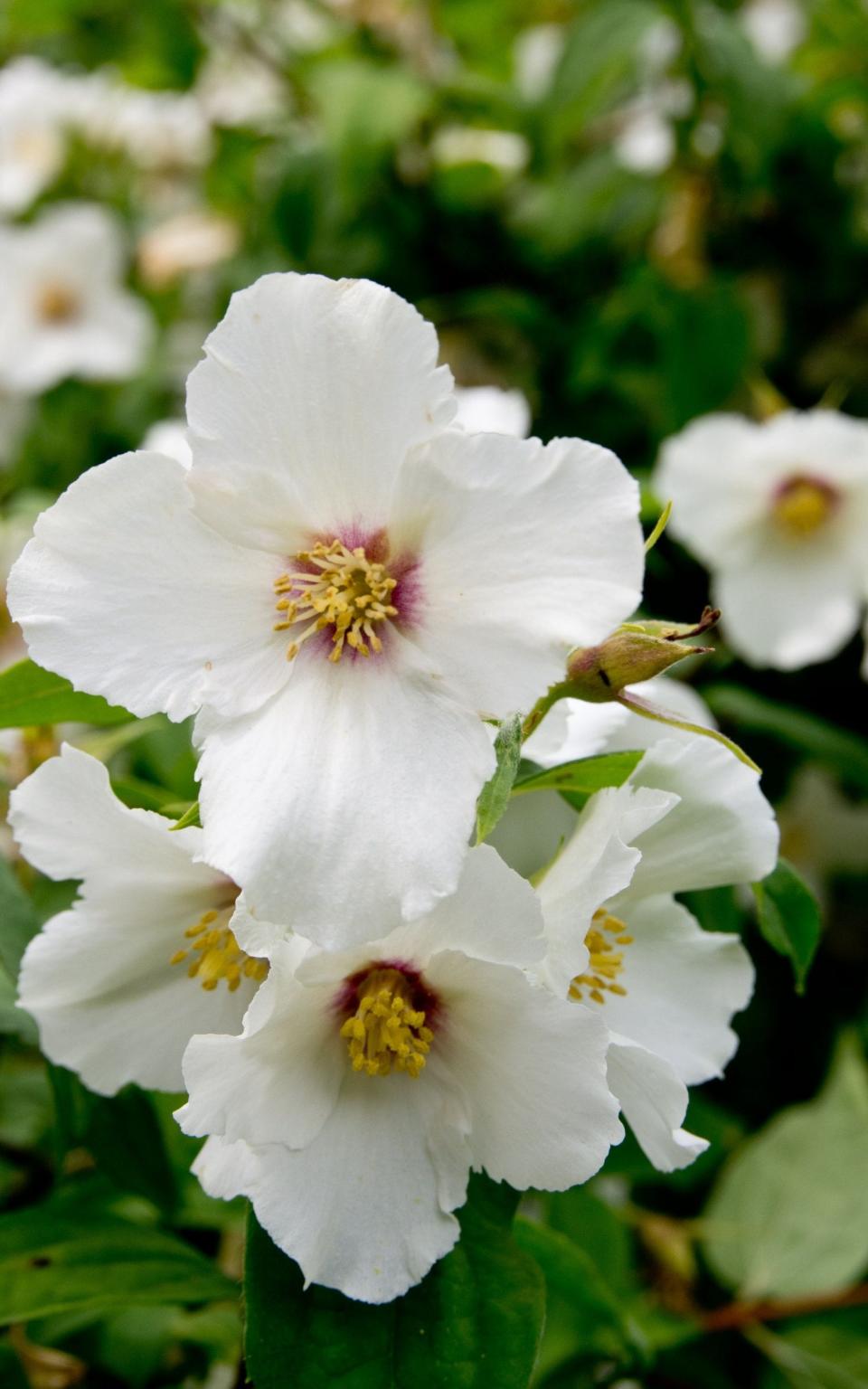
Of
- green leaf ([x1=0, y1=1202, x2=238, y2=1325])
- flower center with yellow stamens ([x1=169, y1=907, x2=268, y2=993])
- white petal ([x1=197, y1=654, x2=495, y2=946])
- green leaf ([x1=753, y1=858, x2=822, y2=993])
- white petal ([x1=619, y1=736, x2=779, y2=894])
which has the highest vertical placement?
white petal ([x1=197, y1=654, x2=495, y2=946])

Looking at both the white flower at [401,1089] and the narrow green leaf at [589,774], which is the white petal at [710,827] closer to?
the narrow green leaf at [589,774]

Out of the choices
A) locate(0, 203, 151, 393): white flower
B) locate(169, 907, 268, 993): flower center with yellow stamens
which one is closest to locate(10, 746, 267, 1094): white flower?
locate(169, 907, 268, 993): flower center with yellow stamens

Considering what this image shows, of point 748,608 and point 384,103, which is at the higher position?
point 384,103

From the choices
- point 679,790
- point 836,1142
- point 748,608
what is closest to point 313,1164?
point 679,790

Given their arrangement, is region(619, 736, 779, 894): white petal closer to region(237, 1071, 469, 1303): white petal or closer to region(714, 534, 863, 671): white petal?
region(237, 1071, 469, 1303): white petal

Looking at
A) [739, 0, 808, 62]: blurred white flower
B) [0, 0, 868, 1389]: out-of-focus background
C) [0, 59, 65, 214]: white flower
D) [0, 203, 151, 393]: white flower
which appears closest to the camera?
[0, 0, 868, 1389]: out-of-focus background

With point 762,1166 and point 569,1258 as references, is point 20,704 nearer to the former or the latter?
point 569,1258

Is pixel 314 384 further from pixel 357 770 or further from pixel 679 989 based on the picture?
pixel 679 989
